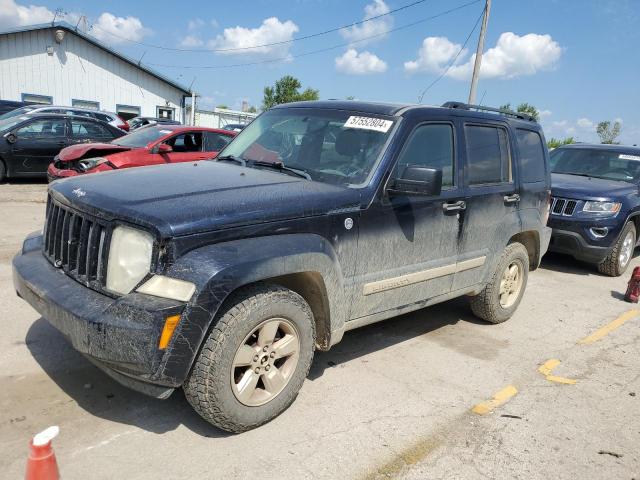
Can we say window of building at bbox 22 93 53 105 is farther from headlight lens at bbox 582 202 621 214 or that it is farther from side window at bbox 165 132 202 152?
headlight lens at bbox 582 202 621 214

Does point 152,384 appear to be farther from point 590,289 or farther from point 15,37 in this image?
point 15,37

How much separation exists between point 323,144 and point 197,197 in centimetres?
129

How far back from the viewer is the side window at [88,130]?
12250 mm

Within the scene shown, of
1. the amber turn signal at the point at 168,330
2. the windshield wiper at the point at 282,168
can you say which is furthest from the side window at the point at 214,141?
the amber turn signal at the point at 168,330

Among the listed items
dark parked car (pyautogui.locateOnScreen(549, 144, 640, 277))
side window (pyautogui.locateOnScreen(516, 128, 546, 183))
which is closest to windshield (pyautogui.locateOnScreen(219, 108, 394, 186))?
side window (pyautogui.locateOnScreen(516, 128, 546, 183))

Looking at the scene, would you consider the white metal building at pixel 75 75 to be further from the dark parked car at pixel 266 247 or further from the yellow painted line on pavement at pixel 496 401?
the yellow painted line on pavement at pixel 496 401

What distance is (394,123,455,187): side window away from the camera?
3.81 meters

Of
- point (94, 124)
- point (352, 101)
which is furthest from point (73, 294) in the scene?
point (94, 124)

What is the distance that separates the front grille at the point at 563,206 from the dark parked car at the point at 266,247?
349 centimetres

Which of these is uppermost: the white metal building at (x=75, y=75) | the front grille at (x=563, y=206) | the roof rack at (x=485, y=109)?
the white metal building at (x=75, y=75)

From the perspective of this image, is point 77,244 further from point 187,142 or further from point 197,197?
point 187,142

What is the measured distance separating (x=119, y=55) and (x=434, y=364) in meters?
26.5

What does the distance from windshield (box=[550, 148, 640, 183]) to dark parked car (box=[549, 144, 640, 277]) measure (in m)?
0.02

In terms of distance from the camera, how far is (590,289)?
712cm
